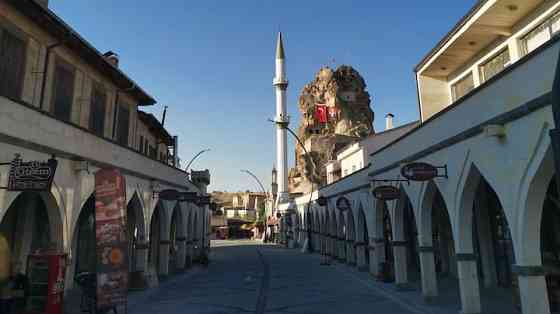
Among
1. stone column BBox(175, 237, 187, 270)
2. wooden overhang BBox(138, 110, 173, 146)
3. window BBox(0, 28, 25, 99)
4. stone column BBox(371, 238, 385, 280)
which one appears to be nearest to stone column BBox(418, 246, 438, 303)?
stone column BBox(371, 238, 385, 280)

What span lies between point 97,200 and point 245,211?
90.6 meters

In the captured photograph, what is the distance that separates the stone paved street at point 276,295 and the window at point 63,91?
23.2ft

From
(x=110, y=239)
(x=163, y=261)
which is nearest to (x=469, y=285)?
(x=110, y=239)

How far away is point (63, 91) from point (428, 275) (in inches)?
551

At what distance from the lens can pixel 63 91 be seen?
13.8 metres

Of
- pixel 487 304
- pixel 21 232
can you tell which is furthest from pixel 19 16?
pixel 487 304

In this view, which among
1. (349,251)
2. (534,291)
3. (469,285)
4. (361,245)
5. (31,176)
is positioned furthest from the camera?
(349,251)

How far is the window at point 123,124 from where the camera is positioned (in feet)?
59.4

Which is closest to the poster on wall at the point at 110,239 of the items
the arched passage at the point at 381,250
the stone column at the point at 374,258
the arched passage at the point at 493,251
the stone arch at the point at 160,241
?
the stone arch at the point at 160,241

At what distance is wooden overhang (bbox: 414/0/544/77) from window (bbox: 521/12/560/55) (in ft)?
2.05

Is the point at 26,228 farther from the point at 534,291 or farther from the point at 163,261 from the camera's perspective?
the point at 534,291

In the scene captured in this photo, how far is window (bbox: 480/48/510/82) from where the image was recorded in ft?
46.5

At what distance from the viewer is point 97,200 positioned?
995 centimetres

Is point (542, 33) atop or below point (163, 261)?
Answer: atop
